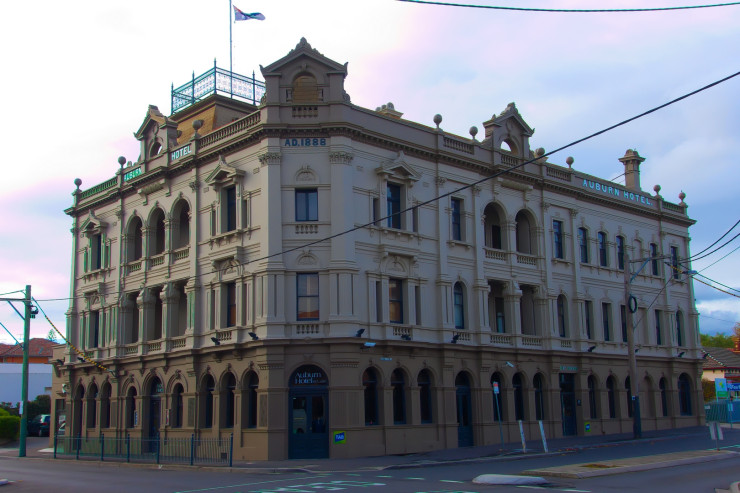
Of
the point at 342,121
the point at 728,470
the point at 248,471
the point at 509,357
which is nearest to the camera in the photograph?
the point at 728,470

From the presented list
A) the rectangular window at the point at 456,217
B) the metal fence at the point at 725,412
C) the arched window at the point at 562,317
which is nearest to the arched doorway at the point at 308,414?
the rectangular window at the point at 456,217

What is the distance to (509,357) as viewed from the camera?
38.2 metres

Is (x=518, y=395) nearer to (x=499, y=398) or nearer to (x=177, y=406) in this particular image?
(x=499, y=398)

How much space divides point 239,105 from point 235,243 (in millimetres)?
10937

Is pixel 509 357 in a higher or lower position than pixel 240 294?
lower

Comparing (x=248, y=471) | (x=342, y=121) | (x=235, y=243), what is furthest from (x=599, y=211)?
(x=248, y=471)

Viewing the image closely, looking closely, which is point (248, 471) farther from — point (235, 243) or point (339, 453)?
point (235, 243)

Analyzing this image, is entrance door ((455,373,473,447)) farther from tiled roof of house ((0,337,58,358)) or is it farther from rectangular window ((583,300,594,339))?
tiled roof of house ((0,337,58,358))

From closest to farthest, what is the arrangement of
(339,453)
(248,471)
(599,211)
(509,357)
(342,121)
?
1. (248,471)
2. (339,453)
3. (342,121)
4. (509,357)
5. (599,211)

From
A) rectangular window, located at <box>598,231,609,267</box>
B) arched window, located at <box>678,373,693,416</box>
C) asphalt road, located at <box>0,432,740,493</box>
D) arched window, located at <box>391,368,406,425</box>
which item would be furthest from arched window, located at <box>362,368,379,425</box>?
arched window, located at <box>678,373,693,416</box>

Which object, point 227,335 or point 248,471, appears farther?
point 227,335

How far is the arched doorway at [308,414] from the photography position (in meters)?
31.0

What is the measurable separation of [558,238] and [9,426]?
1379 inches

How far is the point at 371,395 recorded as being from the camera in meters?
Result: 32.8
